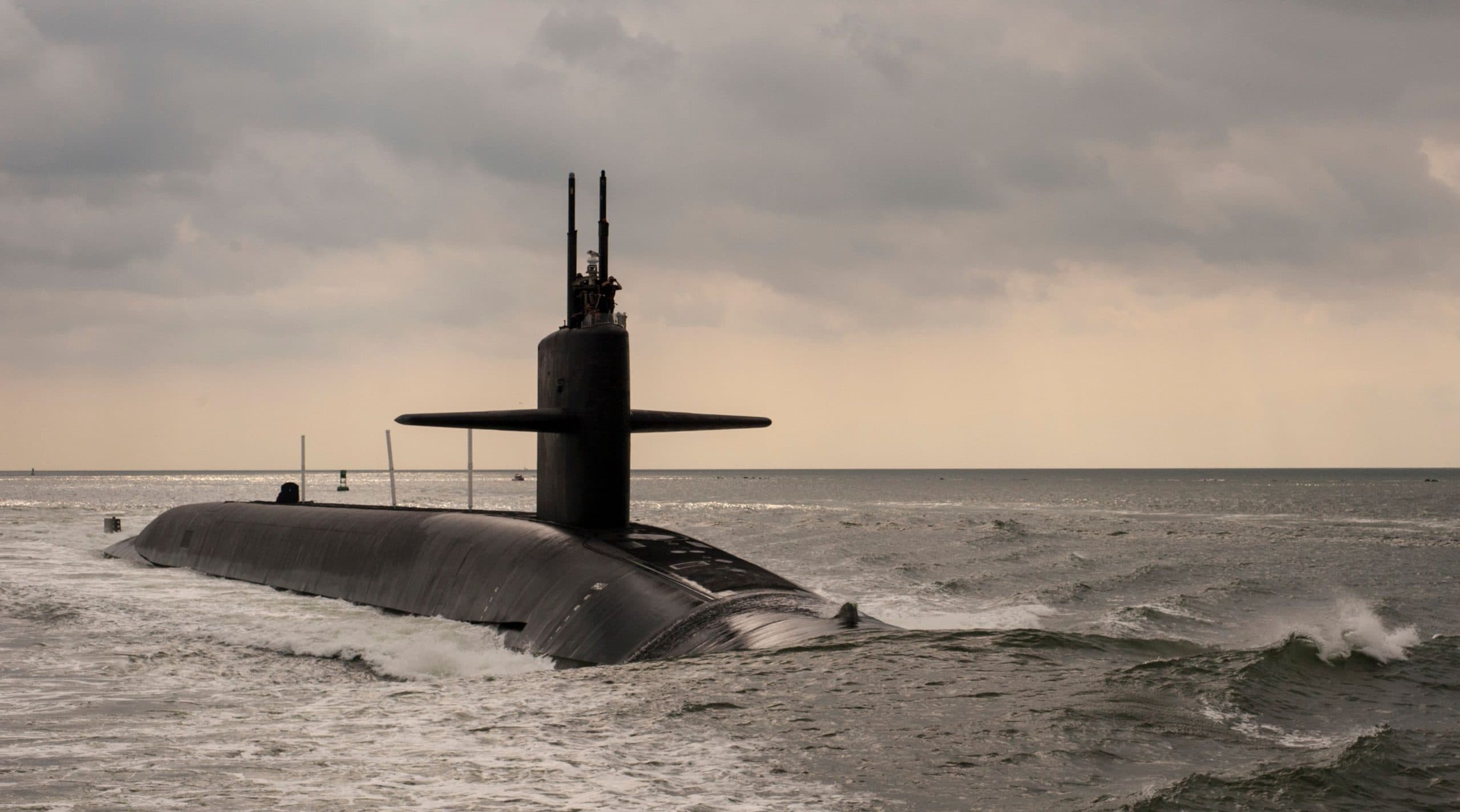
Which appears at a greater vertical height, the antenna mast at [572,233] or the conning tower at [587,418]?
the antenna mast at [572,233]

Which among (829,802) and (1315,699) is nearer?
(829,802)

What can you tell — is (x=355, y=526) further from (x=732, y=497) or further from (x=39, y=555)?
(x=732, y=497)

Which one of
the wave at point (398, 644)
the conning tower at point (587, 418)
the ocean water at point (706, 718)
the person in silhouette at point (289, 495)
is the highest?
the conning tower at point (587, 418)

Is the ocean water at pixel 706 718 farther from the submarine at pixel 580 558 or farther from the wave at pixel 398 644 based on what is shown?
the submarine at pixel 580 558

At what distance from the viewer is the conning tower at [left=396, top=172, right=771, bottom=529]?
12.7 metres

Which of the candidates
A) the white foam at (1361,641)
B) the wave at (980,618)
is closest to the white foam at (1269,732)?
the white foam at (1361,641)

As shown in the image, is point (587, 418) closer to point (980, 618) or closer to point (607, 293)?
point (607, 293)

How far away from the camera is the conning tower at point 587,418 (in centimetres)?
1274

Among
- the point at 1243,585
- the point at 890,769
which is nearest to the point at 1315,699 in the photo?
the point at 890,769

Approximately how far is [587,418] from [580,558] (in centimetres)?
168

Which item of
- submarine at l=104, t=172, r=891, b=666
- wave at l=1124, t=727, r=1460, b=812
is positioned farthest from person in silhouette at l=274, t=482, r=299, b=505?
wave at l=1124, t=727, r=1460, b=812

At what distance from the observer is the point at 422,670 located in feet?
33.7

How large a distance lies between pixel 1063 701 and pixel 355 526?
42.7 feet

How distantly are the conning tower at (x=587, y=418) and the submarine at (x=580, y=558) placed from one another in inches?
0.7
